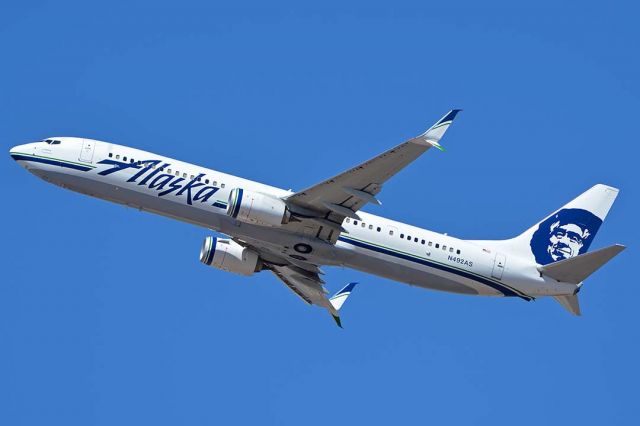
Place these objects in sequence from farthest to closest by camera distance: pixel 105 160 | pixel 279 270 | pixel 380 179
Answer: pixel 279 270, pixel 105 160, pixel 380 179

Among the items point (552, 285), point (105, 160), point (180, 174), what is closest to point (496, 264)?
point (552, 285)

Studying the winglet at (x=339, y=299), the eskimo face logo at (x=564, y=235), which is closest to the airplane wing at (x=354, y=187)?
the winglet at (x=339, y=299)

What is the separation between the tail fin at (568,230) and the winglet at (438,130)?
13.1 m

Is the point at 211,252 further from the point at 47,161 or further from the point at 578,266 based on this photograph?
the point at 578,266

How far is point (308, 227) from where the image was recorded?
53000 millimetres

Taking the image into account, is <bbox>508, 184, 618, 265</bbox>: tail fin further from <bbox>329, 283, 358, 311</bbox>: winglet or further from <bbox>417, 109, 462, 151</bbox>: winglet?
<bbox>417, 109, 462, 151</bbox>: winglet

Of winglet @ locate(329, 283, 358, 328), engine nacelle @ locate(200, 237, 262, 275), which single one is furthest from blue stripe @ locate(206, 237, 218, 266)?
winglet @ locate(329, 283, 358, 328)

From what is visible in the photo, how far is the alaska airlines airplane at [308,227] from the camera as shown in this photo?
51750 mm

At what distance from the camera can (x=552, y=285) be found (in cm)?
5609

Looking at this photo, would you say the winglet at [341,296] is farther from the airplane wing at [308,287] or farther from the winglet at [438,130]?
the winglet at [438,130]

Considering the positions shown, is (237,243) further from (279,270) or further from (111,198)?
(111,198)

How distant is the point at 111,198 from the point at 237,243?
714 cm

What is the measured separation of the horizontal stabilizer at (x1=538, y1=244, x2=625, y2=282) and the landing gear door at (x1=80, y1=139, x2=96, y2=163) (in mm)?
23573

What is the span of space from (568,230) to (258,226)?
704 inches
